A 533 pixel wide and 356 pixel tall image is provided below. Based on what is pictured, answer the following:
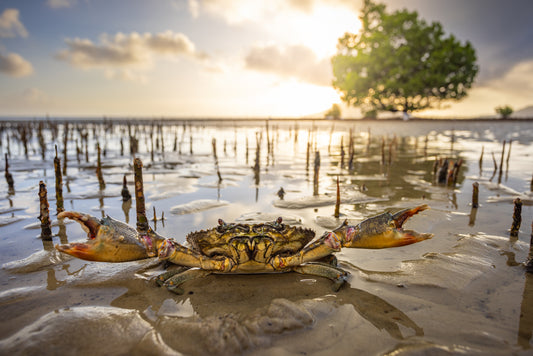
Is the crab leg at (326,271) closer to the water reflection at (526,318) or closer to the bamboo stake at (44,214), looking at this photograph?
the water reflection at (526,318)

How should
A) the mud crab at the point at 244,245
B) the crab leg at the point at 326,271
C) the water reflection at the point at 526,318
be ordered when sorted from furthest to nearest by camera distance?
the crab leg at the point at 326,271
the mud crab at the point at 244,245
the water reflection at the point at 526,318

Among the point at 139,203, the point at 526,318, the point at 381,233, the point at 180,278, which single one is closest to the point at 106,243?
the point at 180,278

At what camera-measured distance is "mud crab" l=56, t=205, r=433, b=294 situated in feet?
11.1

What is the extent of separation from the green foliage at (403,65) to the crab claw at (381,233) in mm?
36221

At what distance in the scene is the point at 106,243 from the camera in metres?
3.33

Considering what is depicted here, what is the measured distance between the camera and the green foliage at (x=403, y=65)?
114ft

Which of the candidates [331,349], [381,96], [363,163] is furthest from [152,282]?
[381,96]

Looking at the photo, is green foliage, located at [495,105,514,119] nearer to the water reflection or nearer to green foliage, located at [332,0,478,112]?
green foliage, located at [332,0,478,112]

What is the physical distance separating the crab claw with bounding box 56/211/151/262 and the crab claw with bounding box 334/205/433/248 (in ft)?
8.27

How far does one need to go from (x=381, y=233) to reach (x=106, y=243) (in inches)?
128

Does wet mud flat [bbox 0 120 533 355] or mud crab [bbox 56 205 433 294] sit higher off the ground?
mud crab [bbox 56 205 433 294]

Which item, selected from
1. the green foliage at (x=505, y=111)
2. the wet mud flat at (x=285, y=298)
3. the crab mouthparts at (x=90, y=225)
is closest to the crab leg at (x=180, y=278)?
the wet mud flat at (x=285, y=298)

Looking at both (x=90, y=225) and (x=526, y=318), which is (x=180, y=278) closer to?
(x=90, y=225)

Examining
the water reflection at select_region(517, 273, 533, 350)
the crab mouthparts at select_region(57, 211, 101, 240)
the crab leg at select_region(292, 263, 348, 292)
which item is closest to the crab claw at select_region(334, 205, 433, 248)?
the crab leg at select_region(292, 263, 348, 292)
